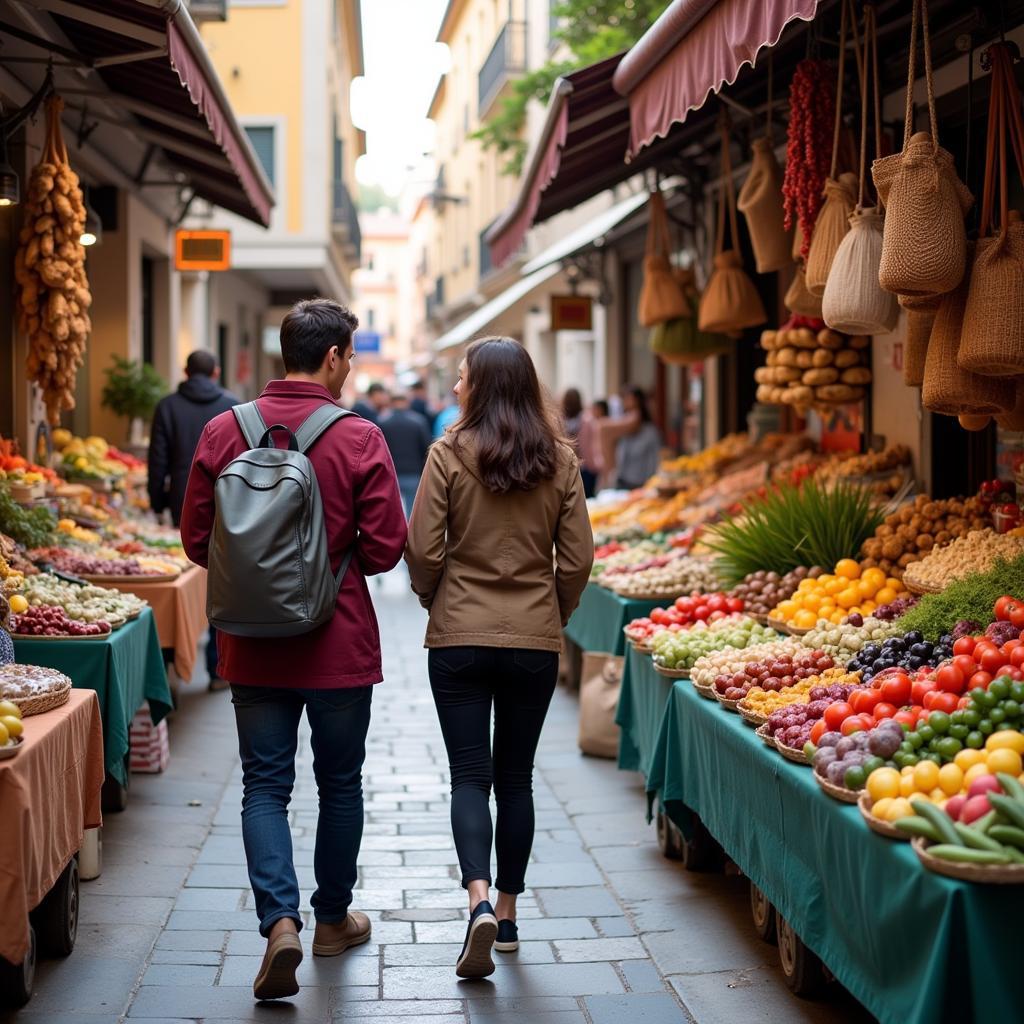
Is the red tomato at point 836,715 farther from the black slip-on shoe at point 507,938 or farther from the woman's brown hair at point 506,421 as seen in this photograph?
Result: the black slip-on shoe at point 507,938

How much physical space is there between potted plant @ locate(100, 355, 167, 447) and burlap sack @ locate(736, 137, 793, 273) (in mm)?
6597

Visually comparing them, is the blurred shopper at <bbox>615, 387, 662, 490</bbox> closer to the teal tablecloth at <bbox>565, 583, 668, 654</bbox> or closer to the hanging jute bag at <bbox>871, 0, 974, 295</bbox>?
the teal tablecloth at <bbox>565, 583, 668, 654</bbox>

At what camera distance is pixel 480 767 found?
16.0ft

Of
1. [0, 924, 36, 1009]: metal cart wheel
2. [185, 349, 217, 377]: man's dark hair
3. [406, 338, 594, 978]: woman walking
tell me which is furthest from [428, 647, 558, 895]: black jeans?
[185, 349, 217, 377]: man's dark hair

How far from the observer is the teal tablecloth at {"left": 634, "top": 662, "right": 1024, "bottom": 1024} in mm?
3186

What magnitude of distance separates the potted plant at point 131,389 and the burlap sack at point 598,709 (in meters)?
6.02

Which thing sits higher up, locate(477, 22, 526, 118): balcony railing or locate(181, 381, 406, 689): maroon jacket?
locate(477, 22, 526, 118): balcony railing

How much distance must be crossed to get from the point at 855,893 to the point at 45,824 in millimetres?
2283

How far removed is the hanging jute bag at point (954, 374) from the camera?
17.7 ft

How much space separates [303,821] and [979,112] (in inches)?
185

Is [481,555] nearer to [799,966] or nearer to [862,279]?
[799,966]

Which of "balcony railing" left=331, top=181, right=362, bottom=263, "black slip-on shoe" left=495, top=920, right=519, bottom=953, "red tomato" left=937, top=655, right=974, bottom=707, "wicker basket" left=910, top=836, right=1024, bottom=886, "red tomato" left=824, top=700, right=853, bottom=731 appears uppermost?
"balcony railing" left=331, top=181, right=362, bottom=263

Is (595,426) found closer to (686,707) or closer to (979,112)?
(979,112)

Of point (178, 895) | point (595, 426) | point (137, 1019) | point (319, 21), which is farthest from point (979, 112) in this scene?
point (319, 21)
